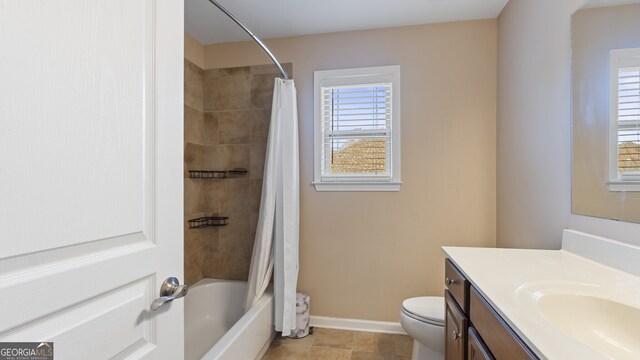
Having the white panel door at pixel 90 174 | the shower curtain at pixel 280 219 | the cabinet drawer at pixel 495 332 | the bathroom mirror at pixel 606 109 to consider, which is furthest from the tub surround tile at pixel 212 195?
the bathroom mirror at pixel 606 109

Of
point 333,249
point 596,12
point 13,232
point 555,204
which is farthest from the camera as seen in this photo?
point 333,249

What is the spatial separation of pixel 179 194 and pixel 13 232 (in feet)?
1.27

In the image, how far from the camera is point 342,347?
204 centimetres

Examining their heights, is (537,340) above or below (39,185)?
below

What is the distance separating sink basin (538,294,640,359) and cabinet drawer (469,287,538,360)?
5.8 inches

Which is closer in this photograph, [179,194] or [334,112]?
[179,194]

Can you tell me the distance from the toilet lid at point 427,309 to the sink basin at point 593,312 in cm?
81

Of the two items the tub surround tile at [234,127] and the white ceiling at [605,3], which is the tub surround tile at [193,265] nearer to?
the tub surround tile at [234,127]

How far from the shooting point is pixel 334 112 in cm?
233

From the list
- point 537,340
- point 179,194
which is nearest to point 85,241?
point 179,194

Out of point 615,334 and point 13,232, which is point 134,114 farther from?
point 615,334

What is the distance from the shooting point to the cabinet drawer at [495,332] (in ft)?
2.27

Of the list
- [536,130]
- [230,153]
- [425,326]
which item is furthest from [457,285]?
[230,153]

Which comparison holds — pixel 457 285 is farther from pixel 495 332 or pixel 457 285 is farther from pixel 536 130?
pixel 536 130
